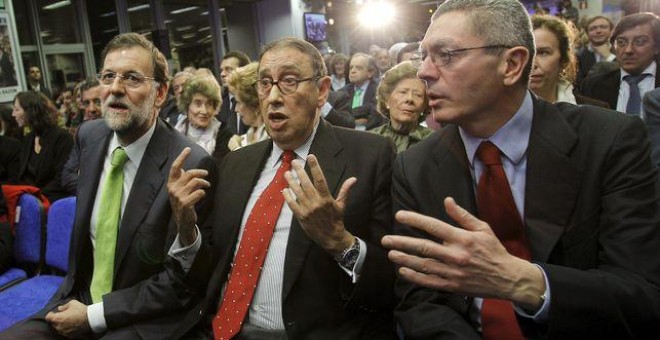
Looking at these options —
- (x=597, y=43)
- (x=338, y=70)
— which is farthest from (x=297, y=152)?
(x=338, y=70)

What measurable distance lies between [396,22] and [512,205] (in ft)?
43.5

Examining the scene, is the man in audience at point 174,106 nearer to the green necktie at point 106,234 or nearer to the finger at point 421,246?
the green necktie at point 106,234

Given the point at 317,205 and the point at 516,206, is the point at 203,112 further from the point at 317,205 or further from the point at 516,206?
the point at 516,206

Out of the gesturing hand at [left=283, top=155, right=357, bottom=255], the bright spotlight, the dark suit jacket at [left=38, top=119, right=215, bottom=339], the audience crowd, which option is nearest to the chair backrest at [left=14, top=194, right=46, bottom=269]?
the audience crowd

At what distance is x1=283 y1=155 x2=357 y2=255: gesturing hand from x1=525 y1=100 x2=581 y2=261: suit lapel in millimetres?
547

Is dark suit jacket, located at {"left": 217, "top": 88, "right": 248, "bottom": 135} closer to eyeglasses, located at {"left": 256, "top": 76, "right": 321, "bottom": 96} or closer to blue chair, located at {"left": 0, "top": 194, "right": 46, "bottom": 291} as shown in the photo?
blue chair, located at {"left": 0, "top": 194, "right": 46, "bottom": 291}

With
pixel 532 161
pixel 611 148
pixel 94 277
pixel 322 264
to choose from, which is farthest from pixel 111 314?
pixel 611 148

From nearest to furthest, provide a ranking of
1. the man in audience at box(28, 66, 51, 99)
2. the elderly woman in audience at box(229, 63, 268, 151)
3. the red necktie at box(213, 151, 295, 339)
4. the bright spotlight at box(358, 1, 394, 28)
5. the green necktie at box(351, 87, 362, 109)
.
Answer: the red necktie at box(213, 151, 295, 339) < the elderly woman in audience at box(229, 63, 268, 151) < the green necktie at box(351, 87, 362, 109) < the man in audience at box(28, 66, 51, 99) < the bright spotlight at box(358, 1, 394, 28)

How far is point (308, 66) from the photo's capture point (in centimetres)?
216

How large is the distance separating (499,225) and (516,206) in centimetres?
8

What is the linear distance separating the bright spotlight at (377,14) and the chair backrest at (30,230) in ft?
39.7

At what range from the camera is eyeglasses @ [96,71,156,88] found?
93.1 inches

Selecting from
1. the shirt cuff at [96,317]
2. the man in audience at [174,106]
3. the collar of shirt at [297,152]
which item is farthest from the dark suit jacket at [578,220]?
the man in audience at [174,106]

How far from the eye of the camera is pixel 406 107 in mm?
3135
